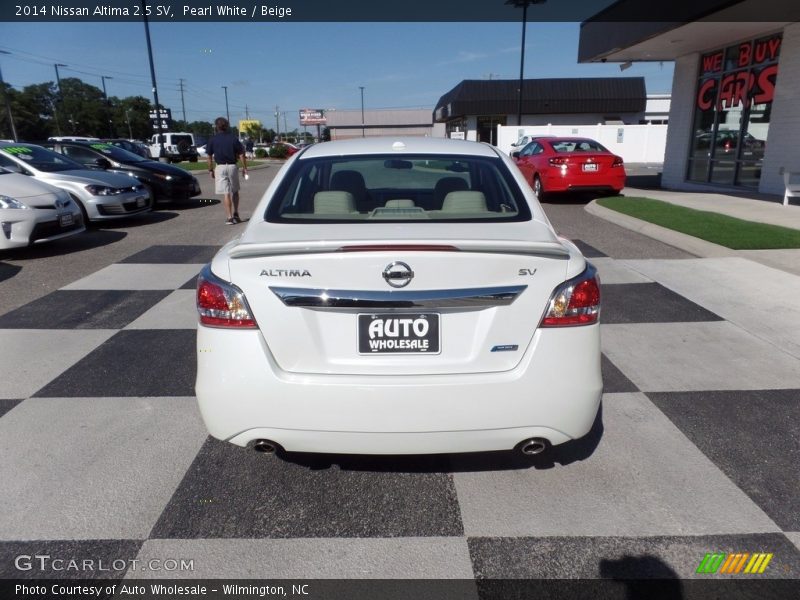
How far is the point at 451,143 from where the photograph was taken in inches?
146

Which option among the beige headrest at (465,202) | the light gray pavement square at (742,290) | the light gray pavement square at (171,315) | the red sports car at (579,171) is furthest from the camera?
the red sports car at (579,171)

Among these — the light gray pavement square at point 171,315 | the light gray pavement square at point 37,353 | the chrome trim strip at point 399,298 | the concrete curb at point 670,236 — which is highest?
the chrome trim strip at point 399,298

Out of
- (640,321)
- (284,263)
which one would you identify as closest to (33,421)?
(284,263)

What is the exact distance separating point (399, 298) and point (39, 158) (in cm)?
1093

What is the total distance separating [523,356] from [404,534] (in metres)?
0.94

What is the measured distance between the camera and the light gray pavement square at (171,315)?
16.8ft

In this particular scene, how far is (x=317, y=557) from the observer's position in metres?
2.33

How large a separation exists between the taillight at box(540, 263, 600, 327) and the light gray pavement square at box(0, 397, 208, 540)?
198 cm

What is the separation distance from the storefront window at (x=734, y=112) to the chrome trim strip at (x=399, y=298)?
14.8m

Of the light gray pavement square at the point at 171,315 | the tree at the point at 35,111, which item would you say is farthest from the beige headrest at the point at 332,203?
the tree at the point at 35,111

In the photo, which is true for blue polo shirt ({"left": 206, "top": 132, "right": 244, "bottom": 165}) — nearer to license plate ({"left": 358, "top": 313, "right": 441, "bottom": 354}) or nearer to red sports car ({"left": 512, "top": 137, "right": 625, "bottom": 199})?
red sports car ({"left": 512, "top": 137, "right": 625, "bottom": 199})

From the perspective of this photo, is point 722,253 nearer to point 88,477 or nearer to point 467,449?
point 467,449

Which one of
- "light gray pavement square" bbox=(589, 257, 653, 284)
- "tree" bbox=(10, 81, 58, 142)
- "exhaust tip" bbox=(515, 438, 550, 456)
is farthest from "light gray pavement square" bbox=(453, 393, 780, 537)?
"tree" bbox=(10, 81, 58, 142)

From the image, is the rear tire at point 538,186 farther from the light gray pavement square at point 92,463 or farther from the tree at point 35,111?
the tree at point 35,111
